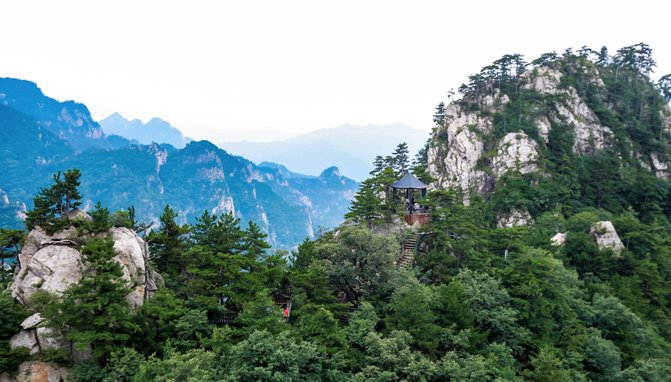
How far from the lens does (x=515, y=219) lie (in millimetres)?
43625

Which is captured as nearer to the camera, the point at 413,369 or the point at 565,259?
the point at 413,369

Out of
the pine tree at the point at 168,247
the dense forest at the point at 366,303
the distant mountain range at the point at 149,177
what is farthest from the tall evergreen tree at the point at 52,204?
the distant mountain range at the point at 149,177

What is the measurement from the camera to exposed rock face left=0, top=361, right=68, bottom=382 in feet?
47.4

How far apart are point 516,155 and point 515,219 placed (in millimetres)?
10883

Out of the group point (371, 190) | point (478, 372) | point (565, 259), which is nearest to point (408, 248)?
point (371, 190)

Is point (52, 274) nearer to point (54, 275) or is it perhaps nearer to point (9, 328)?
point (54, 275)

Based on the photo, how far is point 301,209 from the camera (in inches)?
7835

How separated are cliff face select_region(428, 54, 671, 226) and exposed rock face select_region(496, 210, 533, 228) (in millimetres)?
143

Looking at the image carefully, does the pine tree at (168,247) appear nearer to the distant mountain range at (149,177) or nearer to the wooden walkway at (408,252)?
the wooden walkway at (408,252)

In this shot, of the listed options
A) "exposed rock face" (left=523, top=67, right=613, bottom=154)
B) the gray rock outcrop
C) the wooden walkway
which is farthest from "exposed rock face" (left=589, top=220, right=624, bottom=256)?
the wooden walkway

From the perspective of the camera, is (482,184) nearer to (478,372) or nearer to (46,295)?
(478,372)

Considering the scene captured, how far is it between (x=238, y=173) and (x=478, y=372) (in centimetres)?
18224

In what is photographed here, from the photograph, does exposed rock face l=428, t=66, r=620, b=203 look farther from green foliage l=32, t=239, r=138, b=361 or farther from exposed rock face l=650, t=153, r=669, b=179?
green foliage l=32, t=239, r=138, b=361

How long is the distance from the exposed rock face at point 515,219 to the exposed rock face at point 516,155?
7.36m
